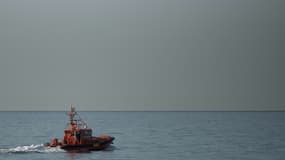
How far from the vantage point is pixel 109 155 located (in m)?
111

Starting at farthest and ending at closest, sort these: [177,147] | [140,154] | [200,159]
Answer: [177,147], [140,154], [200,159]

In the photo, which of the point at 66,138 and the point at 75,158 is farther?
the point at 66,138

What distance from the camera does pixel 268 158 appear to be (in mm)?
108250

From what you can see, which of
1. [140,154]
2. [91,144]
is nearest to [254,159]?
[140,154]

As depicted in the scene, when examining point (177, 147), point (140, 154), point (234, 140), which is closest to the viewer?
point (140, 154)

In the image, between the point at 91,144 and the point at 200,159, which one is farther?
the point at 91,144

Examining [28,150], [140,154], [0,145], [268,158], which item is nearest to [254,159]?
[268,158]

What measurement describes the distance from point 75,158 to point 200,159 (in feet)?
62.2

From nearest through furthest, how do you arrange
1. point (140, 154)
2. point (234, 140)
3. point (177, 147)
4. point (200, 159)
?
point (200, 159)
point (140, 154)
point (177, 147)
point (234, 140)

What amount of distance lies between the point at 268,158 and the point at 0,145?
5477cm

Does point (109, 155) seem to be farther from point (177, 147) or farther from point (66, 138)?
point (177, 147)

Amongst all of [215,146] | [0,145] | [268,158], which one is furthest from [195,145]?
[0,145]

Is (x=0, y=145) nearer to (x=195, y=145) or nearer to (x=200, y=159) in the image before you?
(x=195, y=145)

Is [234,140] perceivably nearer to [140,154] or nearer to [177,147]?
[177,147]
